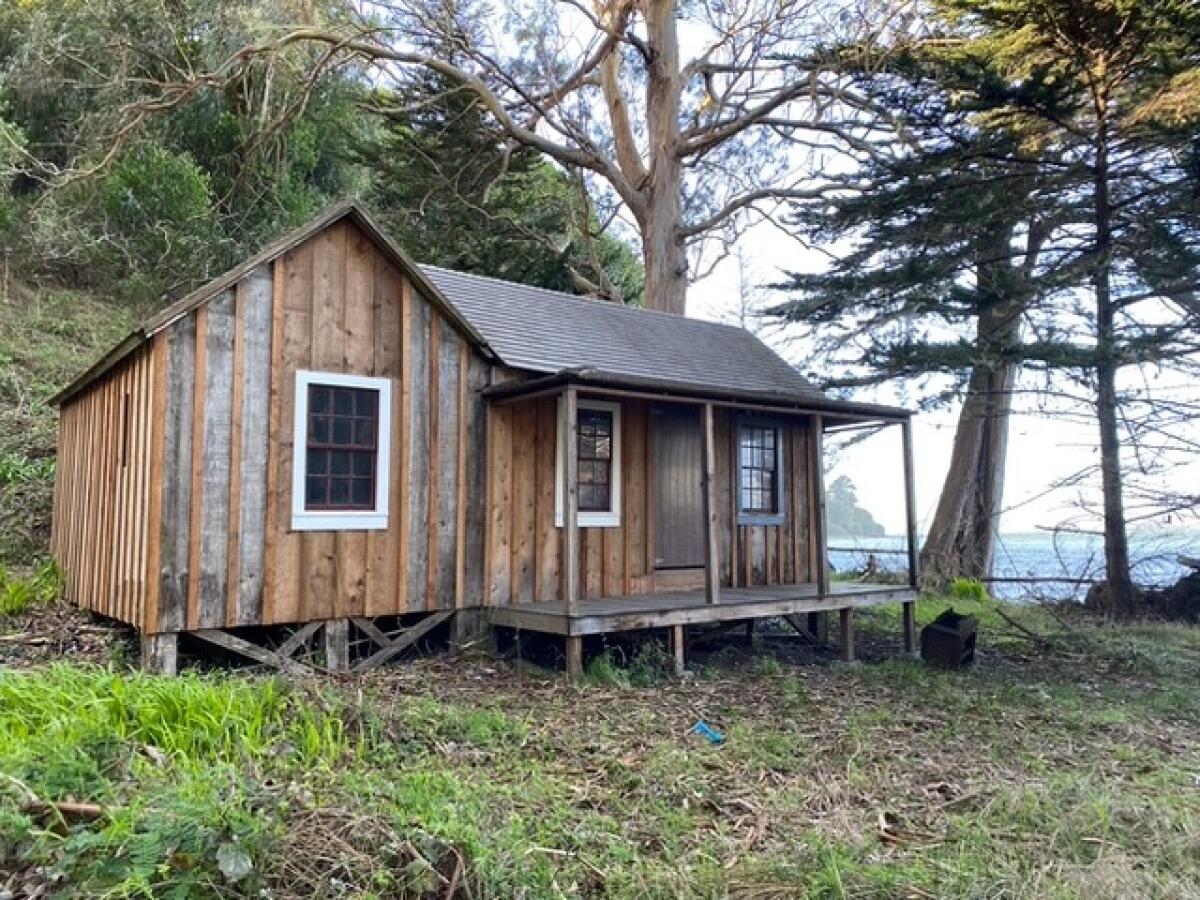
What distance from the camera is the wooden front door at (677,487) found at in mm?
10273

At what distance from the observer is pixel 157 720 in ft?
15.3

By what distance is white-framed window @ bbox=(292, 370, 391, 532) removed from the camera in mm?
7641

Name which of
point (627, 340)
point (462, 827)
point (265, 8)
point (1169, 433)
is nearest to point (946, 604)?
point (1169, 433)

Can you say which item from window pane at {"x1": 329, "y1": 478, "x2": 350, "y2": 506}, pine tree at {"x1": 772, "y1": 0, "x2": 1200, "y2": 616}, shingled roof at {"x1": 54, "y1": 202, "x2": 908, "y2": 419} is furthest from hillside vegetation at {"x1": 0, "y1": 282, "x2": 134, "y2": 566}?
pine tree at {"x1": 772, "y1": 0, "x2": 1200, "y2": 616}

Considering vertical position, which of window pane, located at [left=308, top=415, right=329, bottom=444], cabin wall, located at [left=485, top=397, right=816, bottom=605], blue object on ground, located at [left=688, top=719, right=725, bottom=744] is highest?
window pane, located at [left=308, top=415, right=329, bottom=444]

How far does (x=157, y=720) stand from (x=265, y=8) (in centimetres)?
1455

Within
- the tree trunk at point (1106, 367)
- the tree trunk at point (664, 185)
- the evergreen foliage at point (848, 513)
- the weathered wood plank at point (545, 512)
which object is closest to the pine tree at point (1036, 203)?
the tree trunk at point (1106, 367)

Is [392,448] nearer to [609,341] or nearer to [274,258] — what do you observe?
[274,258]

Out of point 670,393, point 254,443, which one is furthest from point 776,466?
point 254,443

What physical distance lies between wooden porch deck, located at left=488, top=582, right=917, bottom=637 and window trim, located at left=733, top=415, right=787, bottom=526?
0.88 m

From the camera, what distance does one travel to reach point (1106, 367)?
11922mm

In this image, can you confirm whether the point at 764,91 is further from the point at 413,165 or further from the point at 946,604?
the point at 946,604

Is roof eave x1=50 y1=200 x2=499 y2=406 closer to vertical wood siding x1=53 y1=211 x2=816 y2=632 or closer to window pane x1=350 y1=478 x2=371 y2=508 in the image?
vertical wood siding x1=53 y1=211 x2=816 y2=632

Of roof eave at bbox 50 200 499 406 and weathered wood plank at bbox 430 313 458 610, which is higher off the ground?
roof eave at bbox 50 200 499 406
